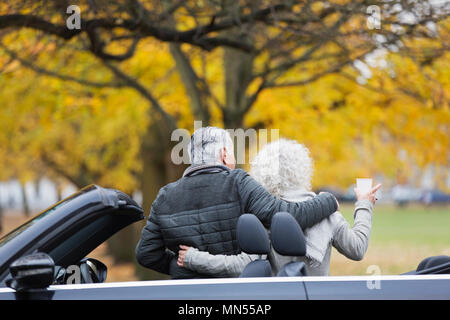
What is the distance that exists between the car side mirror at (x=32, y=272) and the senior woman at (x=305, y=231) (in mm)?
701

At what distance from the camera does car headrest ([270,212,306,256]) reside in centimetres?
261

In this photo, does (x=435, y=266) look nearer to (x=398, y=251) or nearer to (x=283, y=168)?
(x=283, y=168)

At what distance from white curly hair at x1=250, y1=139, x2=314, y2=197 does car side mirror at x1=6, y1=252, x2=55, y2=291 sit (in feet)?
3.82

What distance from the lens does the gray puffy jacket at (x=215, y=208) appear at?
2.99 metres

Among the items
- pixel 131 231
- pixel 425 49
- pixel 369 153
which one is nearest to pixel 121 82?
pixel 425 49

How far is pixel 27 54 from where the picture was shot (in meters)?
8.91

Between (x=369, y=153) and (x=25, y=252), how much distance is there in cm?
1265

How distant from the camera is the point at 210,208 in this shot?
3.03 meters

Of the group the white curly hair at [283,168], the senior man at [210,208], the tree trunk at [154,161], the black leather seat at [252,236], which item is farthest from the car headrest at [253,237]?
the tree trunk at [154,161]

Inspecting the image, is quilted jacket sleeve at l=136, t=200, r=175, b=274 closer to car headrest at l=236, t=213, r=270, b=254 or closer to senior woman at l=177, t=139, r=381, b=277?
senior woman at l=177, t=139, r=381, b=277

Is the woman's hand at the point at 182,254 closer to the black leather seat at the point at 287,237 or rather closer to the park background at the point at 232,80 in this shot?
the black leather seat at the point at 287,237

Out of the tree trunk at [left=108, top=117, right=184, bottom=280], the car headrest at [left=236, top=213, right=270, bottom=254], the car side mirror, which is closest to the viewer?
the car side mirror

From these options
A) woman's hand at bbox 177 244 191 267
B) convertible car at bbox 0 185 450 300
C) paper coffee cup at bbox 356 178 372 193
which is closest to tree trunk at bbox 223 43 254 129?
paper coffee cup at bbox 356 178 372 193

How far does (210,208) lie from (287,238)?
1.75ft
